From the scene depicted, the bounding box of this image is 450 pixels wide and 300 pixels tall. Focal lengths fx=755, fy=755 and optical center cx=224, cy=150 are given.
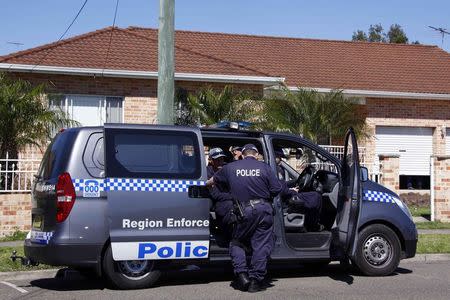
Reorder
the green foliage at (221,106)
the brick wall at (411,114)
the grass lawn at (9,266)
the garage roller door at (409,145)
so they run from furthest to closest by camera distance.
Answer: the garage roller door at (409,145) → the brick wall at (411,114) → the green foliage at (221,106) → the grass lawn at (9,266)

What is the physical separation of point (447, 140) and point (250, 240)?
1659 centimetres

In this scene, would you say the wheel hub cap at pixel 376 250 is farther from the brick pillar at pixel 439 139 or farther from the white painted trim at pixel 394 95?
the brick pillar at pixel 439 139

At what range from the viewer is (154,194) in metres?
8.51

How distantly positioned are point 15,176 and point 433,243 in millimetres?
7805

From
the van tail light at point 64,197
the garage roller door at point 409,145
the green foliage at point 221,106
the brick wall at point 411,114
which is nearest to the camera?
the van tail light at point 64,197

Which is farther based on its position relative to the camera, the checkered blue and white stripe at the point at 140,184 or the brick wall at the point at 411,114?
the brick wall at the point at 411,114

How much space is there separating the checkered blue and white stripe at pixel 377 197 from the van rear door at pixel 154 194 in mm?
2204

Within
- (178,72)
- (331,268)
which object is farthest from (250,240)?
(178,72)

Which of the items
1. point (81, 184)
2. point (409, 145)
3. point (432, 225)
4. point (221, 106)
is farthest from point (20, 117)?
point (409, 145)

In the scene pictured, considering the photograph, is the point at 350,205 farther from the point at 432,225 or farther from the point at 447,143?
the point at 447,143

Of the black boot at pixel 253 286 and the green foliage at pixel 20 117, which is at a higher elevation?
the green foliage at pixel 20 117

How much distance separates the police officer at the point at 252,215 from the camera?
8516mm

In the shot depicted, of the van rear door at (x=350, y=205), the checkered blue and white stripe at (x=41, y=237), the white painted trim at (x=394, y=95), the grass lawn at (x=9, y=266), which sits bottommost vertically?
the grass lawn at (x=9, y=266)

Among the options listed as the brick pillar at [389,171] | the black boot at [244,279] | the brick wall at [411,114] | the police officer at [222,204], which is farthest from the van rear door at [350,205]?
the brick wall at [411,114]
